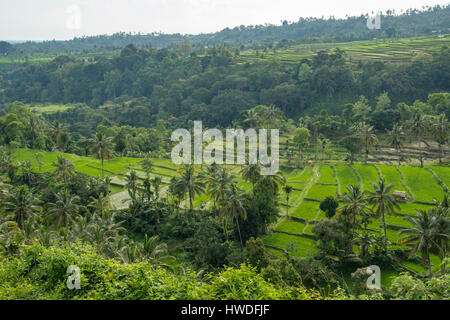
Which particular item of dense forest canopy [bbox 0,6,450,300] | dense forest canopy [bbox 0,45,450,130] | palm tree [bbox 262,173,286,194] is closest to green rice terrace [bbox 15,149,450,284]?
dense forest canopy [bbox 0,6,450,300]

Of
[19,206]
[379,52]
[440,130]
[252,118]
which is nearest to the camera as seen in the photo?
[19,206]

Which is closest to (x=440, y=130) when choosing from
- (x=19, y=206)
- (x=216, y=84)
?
(x=19, y=206)

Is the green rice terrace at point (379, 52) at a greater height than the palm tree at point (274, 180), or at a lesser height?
greater

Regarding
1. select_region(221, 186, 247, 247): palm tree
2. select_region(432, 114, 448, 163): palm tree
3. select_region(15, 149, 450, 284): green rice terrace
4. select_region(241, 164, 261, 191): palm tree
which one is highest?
select_region(432, 114, 448, 163): palm tree

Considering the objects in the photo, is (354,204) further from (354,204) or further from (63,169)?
(63,169)

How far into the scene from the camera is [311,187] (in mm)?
44438

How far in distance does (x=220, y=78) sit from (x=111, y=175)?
6065 cm

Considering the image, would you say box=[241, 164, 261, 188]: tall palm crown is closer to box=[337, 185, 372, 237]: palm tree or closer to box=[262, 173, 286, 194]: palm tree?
box=[262, 173, 286, 194]: palm tree

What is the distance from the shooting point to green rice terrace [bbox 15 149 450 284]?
32906 millimetres

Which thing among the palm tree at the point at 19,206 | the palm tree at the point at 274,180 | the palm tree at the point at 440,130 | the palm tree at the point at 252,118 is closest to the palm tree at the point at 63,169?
the palm tree at the point at 19,206

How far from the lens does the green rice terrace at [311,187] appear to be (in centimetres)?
3291

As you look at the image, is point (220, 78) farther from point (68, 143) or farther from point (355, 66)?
point (68, 143)

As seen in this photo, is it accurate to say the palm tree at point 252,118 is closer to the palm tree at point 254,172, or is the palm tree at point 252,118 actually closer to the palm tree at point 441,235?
the palm tree at point 254,172

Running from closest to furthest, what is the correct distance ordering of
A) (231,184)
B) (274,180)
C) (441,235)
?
1. (441,235)
2. (231,184)
3. (274,180)
